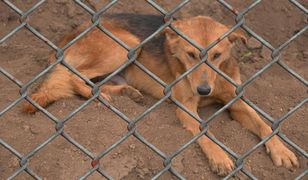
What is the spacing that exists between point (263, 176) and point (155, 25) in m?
2.12

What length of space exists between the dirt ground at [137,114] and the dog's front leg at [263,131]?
2.2 inches

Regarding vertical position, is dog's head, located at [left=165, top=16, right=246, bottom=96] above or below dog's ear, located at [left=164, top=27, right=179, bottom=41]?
below

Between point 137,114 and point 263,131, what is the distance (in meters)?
0.98

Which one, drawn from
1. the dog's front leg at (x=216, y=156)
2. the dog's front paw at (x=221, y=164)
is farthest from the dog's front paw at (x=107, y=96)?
the dog's front paw at (x=221, y=164)

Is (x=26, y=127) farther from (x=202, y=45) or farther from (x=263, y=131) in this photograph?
(x=263, y=131)

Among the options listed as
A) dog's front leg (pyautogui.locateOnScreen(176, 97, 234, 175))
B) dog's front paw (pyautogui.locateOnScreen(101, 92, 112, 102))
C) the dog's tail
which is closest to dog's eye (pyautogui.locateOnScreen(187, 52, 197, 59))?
dog's front leg (pyautogui.locateOnScreen(176, 97, 234, 175))

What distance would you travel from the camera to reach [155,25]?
6.45 m

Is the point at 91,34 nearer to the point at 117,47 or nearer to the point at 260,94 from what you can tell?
the point at 117,47

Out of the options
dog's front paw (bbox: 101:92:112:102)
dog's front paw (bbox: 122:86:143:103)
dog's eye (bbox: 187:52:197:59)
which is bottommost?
dog's front paw (bbox: 101:92:112:102)

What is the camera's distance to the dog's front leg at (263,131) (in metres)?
5.03

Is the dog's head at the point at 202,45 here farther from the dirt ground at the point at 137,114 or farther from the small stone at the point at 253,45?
the small stone at the point at 253,45

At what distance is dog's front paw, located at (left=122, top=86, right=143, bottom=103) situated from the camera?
5.78 m

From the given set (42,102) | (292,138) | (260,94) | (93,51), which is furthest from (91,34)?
(292,138)

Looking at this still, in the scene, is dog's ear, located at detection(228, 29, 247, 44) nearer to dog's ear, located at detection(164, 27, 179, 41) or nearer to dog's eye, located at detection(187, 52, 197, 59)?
→ dog's eye, located at detection(187, 52, 197, 59)
